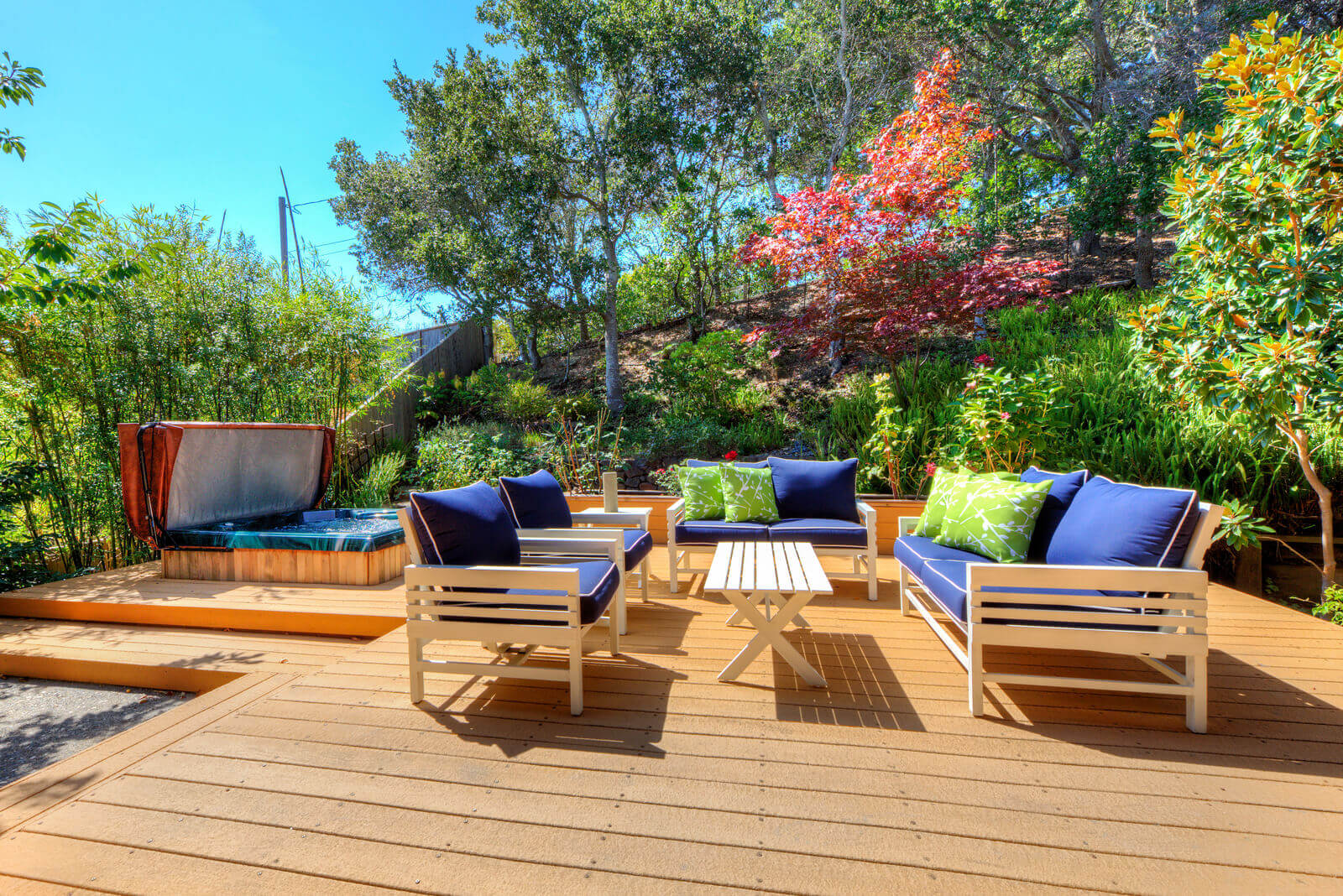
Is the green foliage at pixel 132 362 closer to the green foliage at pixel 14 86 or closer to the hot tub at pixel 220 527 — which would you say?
the hot tub at pixel 220 527

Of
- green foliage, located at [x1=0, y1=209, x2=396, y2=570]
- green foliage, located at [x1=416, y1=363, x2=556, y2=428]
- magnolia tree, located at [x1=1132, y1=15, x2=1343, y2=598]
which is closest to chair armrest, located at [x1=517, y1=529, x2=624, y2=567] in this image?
magnolia tree, located at [x1=1132, y1=15, x2=1343, y2=598]

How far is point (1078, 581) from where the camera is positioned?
1904mm

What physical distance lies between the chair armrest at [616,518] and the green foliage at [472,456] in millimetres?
2469

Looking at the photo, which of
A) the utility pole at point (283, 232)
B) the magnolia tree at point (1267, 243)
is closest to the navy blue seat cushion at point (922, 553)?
the magnolia tree at point (1267, 243)

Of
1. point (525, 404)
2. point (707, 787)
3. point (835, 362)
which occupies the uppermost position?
point (835, 362)

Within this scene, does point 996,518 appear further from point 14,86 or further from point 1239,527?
point 14,86

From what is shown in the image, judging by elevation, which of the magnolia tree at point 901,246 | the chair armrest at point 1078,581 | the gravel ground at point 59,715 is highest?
the magnolia tree at point 901,246

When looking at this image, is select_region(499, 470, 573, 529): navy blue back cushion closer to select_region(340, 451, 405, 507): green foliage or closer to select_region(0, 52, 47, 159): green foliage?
select_region(0, 52, 47, 159): green foliage

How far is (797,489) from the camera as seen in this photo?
3631mm

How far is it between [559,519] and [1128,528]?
2602 millimetres

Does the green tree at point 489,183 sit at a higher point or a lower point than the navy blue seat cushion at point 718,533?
higher

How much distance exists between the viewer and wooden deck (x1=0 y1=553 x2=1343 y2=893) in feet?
4.14

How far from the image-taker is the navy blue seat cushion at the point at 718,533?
11.0 ft

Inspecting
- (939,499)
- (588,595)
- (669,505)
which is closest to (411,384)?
(669,505)
